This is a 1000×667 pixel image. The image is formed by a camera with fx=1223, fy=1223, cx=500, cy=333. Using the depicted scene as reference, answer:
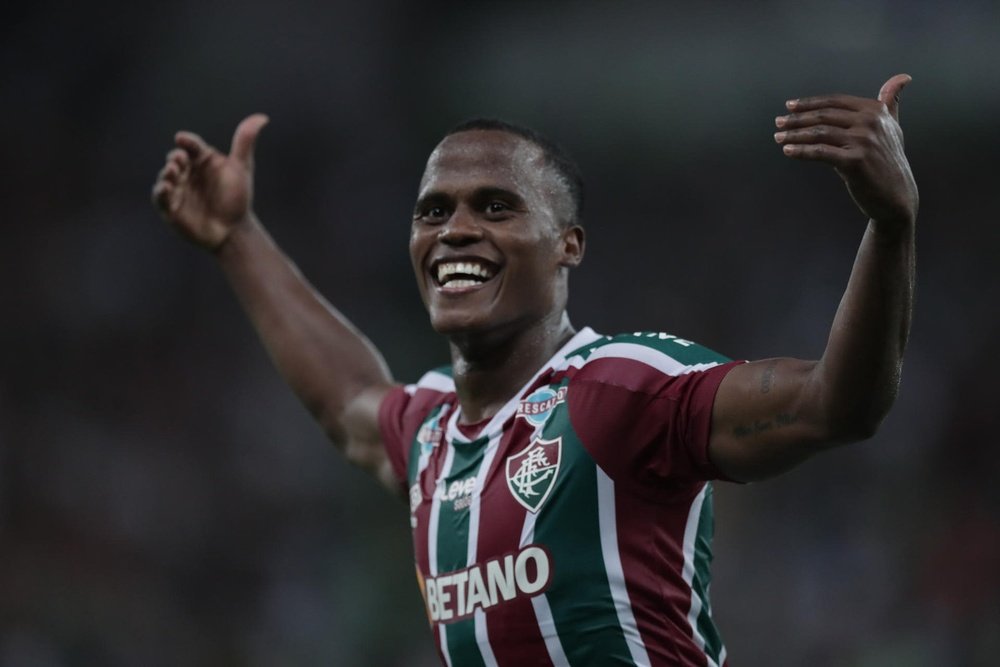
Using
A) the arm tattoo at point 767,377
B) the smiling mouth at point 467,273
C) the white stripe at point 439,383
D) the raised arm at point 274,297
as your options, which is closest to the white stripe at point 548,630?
the arm tattoo at point 767,377

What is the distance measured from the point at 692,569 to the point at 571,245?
1077 mm

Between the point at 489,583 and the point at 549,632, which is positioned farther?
the point at 489,583

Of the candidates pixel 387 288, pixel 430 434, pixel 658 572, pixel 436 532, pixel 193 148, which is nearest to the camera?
pixel 658 572

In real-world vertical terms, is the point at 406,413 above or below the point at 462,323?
below

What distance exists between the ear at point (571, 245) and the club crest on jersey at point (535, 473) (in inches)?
28.2

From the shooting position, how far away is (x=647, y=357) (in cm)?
308

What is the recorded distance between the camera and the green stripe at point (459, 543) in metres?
3.19

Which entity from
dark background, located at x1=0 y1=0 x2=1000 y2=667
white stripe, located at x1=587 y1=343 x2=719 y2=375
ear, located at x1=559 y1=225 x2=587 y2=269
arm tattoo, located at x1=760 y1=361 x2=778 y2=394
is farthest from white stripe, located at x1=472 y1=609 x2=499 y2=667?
Answer: dark background, located at x1=0 y1=0 x2=1000 y2=667

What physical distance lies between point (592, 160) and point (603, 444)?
22.2 feet

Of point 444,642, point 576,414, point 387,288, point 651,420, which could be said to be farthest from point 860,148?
point 387,288

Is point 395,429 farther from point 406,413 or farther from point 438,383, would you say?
point 438,383

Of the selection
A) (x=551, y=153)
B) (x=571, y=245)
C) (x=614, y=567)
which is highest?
(x=551, y=153)

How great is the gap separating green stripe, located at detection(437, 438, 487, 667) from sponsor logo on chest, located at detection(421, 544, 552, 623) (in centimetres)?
2

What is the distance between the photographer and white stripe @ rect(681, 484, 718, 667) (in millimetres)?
3111
